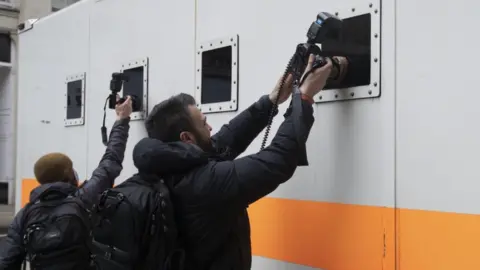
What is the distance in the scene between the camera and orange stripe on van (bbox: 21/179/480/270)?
1871 millimetres

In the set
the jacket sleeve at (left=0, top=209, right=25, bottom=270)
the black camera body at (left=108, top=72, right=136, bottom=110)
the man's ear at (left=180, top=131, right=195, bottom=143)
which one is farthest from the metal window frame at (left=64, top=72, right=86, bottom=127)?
the man's ear at (left=180, top=131, right=195, bottom=143)

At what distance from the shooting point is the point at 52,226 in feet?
9.67

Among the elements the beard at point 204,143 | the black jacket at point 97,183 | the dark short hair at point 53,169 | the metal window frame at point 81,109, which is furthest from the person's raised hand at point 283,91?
the metal window frame at point 81,109


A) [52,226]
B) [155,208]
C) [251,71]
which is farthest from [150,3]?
[155,208]

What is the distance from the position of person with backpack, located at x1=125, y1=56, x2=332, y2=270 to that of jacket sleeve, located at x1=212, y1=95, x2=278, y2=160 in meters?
0.22

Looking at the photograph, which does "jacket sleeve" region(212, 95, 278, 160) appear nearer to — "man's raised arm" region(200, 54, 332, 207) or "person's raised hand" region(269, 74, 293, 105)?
"person's raised hand" region(269, 74, 293, 105)

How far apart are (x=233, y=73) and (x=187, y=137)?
0.51m

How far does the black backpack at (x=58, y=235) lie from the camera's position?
2898 mm

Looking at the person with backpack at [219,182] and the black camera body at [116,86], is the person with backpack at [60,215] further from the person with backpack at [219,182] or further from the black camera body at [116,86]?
the person with backpack at [219,182]

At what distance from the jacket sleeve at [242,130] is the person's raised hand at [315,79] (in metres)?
0.27

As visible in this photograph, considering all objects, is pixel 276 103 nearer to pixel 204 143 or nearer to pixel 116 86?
pixel 204 143

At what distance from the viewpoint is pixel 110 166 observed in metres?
3.26

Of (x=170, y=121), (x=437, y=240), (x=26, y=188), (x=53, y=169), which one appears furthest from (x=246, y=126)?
(x=26, y=188)

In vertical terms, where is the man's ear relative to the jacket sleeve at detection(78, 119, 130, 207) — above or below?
above
